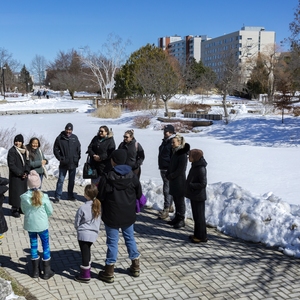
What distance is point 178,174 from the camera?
6277mm

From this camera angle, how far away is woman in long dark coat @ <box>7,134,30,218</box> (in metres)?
6.80

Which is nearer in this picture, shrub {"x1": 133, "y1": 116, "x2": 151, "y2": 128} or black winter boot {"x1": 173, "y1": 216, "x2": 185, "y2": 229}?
black winter boot {"x1": 173, "y1": 216, "x2": 185, "y2": 229}

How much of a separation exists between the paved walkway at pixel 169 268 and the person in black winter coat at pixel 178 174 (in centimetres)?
29

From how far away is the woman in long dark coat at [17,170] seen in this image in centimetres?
680

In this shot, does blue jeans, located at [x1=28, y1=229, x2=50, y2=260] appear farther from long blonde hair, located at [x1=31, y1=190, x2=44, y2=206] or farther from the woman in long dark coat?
the woman in long dark coat

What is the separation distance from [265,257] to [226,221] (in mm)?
1216

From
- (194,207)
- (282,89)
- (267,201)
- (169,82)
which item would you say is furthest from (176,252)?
(169,82)

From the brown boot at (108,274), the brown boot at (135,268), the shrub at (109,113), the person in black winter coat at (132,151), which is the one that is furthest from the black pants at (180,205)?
the shrub at (109,113)

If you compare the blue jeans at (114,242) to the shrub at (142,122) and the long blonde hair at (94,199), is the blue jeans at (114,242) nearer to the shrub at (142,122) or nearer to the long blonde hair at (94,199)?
the long blonde hair at (94,199)

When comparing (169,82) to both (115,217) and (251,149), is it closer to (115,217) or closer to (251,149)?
(251,149)

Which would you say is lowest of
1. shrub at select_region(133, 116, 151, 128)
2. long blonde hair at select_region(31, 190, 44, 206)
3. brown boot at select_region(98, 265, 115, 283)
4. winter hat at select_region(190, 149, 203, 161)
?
brown boot at select_region(98, 265, 115, 283)

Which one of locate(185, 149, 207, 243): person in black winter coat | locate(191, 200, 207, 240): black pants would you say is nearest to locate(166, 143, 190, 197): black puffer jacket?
locate(185, 149, 207, 243): person in black winter coat

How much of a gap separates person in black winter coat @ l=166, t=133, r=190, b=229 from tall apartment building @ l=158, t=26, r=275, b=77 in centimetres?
8521

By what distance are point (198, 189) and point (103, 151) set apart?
2.31 meters
